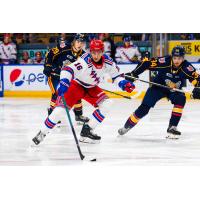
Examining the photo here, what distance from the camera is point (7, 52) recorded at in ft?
41.2

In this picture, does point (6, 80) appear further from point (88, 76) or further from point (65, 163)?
point (65, 163)

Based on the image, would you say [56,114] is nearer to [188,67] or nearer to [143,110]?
[143,110]

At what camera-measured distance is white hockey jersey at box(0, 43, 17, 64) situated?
1251 cm

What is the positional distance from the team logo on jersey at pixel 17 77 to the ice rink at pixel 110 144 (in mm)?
2700

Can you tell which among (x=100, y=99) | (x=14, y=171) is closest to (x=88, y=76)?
(x=100, y=99)

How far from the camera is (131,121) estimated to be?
23.1 feet

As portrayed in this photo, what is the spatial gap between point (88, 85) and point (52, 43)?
627cm

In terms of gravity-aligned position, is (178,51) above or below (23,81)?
above

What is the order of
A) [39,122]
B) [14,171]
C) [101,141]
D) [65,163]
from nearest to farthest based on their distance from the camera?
[14,171]
[65,163]
[101,141]
[39,122]

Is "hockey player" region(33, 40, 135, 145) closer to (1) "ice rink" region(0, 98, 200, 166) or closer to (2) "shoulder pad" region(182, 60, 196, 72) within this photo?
(1) "ice rink" region(0, 98, 200, 166)

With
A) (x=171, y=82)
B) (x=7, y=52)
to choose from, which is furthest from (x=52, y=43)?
(x=171, y=82)

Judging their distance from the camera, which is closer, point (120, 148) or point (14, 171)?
point (14, 171)

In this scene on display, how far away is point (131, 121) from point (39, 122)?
1.89m

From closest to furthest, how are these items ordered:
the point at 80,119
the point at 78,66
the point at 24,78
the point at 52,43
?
the point at 78,66 → the point at 80,119 → the point at 24,78 → the point at 52,43
